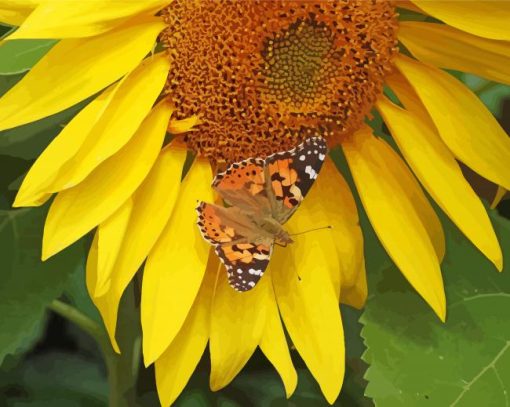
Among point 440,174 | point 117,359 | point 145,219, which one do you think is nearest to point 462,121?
point 440,174

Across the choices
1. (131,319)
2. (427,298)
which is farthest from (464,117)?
(131,319)

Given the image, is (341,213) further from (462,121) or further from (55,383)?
(55,383)

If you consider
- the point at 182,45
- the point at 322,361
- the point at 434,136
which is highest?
the point at 182,45

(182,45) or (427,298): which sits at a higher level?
(182,45)

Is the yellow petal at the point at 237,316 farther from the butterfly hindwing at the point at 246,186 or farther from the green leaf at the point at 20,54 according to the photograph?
the green leaf at the point at 20,54

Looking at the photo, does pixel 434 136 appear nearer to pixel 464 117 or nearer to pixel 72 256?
pixel 464 117

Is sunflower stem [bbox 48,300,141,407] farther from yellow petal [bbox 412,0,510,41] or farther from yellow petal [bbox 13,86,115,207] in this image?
yellow petal [bbox 412,0,510,41]
